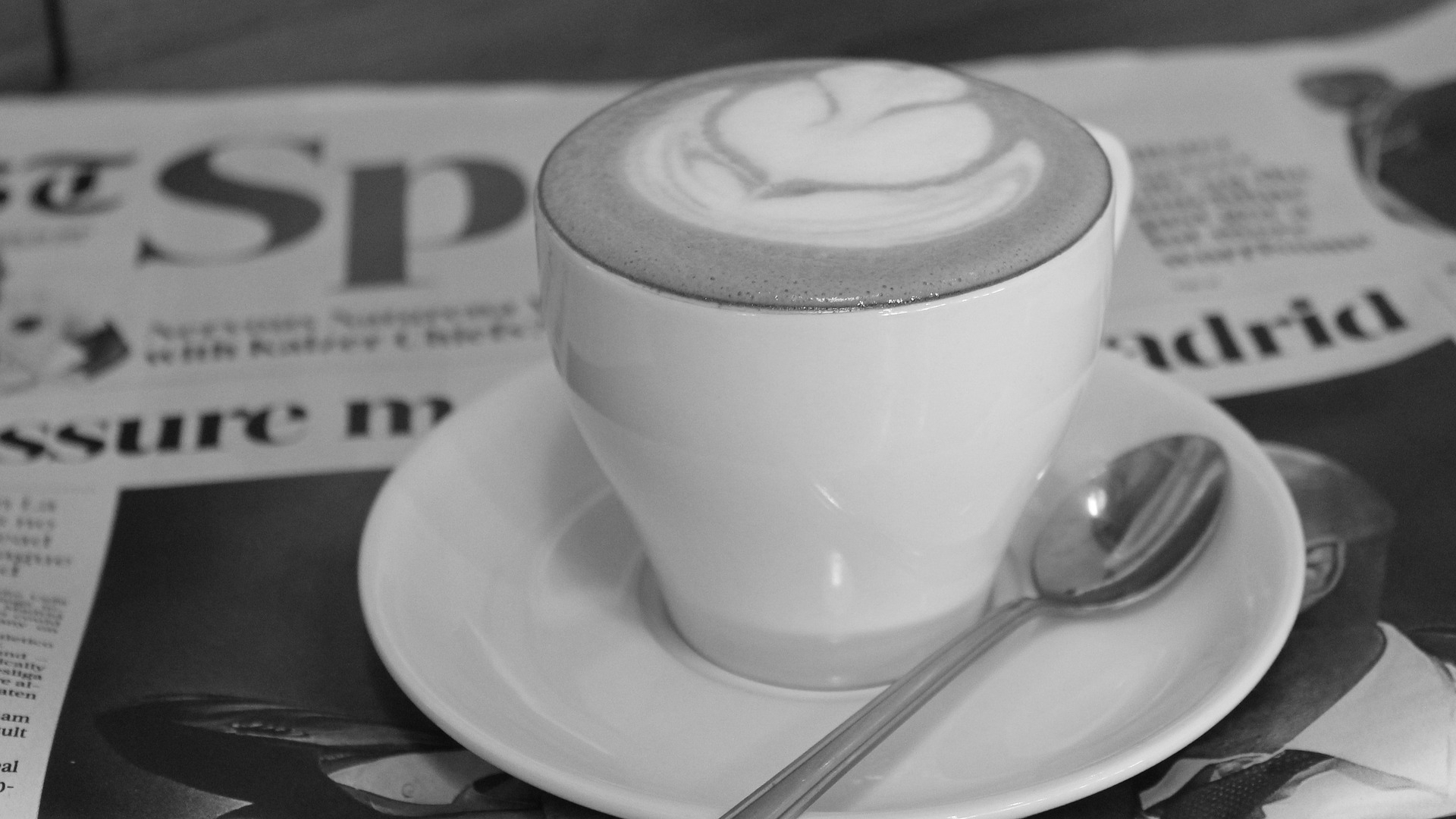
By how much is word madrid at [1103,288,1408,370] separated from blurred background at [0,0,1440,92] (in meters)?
0.29

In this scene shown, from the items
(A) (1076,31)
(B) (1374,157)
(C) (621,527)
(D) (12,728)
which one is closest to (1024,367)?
(C) (621,527)

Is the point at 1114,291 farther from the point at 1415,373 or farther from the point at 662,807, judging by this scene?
the point at 662,807

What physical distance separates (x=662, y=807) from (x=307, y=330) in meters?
0.37

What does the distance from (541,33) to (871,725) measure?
63 centimetres

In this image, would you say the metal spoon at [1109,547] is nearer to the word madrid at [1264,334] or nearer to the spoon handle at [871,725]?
the spoon handle at [871,725]

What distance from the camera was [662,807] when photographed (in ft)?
1.04

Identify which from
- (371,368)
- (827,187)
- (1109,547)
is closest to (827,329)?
(827,187)

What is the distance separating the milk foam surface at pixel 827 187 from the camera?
0.32 m

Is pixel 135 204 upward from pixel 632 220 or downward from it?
downward

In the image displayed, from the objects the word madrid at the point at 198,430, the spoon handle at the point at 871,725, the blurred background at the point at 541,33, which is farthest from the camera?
the blurred background at the point at 541,33

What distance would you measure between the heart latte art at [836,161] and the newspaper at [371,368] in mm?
157

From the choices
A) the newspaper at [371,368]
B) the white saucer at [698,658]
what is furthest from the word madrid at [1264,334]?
the white saucer at [698,658]

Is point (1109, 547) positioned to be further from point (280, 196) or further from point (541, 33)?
point (541, 33)

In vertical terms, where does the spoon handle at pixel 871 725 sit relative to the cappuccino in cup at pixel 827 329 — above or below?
below
